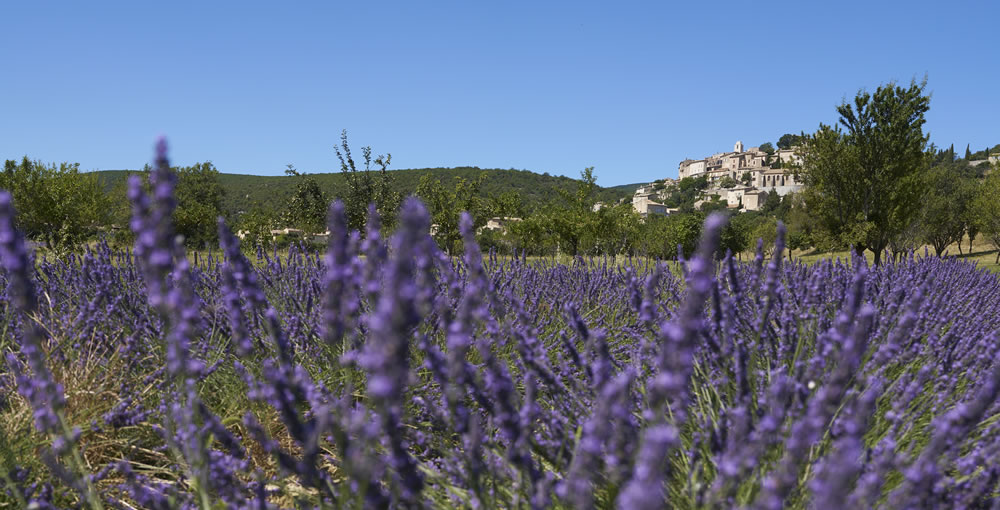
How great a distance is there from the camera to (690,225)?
146ft

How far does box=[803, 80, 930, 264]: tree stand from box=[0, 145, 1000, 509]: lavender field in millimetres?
15922

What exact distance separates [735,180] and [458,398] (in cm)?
13174

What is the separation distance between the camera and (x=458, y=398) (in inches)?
95.0

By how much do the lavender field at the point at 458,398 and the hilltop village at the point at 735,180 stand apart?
96.1m

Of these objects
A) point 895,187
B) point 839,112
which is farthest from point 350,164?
point 895,187

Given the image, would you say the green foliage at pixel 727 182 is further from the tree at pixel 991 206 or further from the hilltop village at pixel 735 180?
the tree at pixel 991 206

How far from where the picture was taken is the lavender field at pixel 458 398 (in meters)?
0.96

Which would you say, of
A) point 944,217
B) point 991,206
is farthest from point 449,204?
point 944,217

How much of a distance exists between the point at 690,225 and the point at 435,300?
146ft

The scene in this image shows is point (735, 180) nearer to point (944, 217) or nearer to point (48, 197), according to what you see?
point (944, 217)

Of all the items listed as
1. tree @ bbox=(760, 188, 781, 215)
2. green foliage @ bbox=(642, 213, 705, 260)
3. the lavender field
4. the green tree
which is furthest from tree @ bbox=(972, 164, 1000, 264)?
tree @ bbox=(760, 188, 781, 215)

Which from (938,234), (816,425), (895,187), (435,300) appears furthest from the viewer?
(938,234)

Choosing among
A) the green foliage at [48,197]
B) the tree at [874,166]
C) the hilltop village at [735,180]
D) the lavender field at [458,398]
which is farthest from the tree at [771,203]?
the lavender field at [458,398]

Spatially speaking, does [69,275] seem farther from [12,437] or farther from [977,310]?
[977,310]
